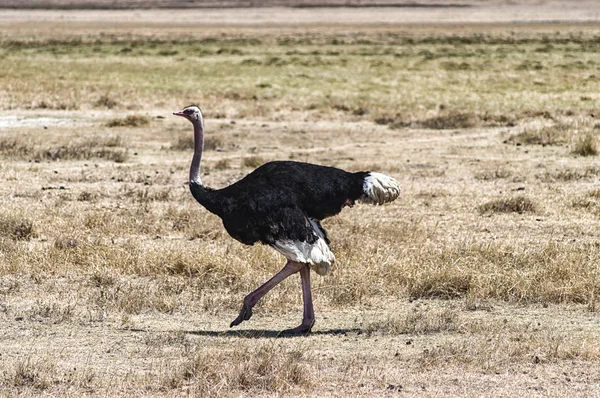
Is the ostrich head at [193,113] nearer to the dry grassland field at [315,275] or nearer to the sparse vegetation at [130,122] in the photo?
the dry grassland field at [315,275]

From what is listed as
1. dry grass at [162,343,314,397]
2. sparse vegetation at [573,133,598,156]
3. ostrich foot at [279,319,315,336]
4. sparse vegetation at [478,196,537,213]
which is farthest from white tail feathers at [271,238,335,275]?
sparse vegetation at [573,133,598,156]

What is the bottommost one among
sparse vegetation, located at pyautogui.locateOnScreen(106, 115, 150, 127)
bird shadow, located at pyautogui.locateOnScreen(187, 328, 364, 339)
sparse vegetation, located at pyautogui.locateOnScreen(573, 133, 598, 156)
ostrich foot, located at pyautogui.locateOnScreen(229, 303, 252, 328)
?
sparse vegetation, located at pyautogui.locateOnScreen(106, 115, 150, 127)

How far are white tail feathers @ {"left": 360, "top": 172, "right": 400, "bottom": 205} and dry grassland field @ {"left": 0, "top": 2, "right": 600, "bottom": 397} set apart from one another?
0.93 m

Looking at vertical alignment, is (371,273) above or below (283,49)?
above

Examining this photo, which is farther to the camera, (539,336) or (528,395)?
(539,336)

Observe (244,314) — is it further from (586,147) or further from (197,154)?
(586,147)

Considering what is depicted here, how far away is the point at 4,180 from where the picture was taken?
15.8 m

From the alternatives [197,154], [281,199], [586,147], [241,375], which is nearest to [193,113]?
[197,154]

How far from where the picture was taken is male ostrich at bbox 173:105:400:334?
26.3 feet

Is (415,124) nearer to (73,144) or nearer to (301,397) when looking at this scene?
(73,144)

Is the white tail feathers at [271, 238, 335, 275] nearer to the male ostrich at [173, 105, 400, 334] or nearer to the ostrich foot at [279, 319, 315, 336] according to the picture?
the male ostrich at [173, 105, 400, 334]

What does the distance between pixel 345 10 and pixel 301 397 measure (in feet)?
448

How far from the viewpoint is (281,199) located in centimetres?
809

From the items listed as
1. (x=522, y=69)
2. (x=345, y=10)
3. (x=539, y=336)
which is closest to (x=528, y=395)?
(x=539, y=336)
